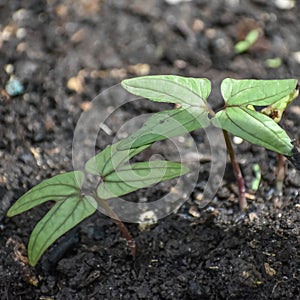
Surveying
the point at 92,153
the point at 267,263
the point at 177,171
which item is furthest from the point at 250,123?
the point at 92,153

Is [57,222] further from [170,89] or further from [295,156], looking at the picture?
[295,156]

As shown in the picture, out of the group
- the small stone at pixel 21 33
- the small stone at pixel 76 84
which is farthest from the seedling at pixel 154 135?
the small stone at pixel 21 33

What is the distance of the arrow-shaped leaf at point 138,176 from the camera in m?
1.35

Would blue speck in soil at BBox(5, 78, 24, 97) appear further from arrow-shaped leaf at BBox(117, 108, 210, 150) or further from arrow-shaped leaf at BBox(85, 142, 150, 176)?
arrow-shaped leaf at BBox(117, 108, 210, 150)

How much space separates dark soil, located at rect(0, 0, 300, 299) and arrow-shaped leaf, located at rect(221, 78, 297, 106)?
40 centimetres

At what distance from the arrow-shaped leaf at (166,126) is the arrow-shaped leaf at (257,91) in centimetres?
9

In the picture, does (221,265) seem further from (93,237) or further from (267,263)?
(93,237)

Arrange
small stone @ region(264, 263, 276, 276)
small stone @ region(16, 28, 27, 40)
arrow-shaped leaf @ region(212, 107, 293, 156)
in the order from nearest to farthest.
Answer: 1. arrow-shaped leaf @ region(212, 107, 293, 156)
2. small stone @ region(264, 263, 276, 276)
3. small stone @ region(16, 28, 27, 40)

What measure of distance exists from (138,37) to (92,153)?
0.52 m

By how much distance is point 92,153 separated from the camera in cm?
189

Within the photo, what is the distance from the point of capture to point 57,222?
1.33 m

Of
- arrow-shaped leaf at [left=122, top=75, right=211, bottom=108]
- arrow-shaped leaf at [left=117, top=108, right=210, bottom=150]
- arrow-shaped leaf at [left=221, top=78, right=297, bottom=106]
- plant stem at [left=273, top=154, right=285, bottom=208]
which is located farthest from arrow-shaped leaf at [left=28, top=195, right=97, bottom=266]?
plant stem at [left=273, top=154, right=285, bottom=208]

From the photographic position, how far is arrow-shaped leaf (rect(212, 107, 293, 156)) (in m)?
1.25

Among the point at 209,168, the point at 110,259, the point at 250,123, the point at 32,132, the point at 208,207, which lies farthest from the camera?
the point at 32,132
